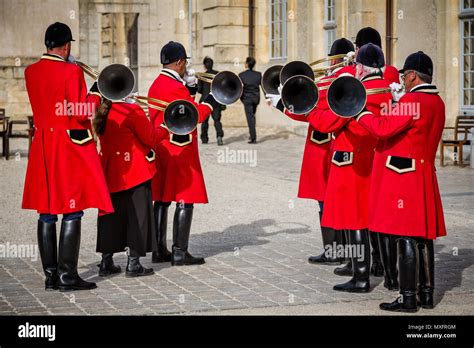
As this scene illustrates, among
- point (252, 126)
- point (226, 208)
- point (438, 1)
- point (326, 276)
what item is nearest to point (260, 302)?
point (326, 276)

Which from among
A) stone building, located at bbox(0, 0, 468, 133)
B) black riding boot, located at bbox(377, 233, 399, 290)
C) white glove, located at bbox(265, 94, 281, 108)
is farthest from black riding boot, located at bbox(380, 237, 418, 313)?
stone building, located at bbox(0, 0, 468, 133)

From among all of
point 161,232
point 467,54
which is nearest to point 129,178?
point 161,232

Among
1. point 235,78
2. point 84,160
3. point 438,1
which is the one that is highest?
point 438,1

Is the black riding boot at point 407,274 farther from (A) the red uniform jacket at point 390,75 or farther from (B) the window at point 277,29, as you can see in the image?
(B) the window at point 277,29

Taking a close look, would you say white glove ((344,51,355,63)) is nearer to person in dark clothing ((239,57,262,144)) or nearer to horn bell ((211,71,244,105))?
horn bell ((211,71,244,105))

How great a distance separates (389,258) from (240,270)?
1.58 m

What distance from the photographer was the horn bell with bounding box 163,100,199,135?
29.8 ft

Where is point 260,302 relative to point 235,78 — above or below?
below

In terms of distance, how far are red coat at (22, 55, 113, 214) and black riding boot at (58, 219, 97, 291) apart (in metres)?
0.16

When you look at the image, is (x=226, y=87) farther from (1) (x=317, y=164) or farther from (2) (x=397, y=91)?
(2) (x=397, y=91)

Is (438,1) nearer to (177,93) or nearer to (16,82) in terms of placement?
(177,93)

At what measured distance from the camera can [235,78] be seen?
948cm

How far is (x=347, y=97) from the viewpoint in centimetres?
795
